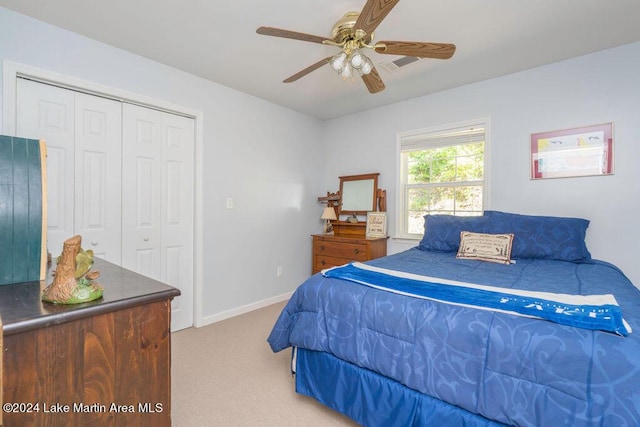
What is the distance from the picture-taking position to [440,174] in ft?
11.1

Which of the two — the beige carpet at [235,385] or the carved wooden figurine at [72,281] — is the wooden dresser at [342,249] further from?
the carved wooden figurine at [72,281]

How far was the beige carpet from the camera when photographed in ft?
5.53

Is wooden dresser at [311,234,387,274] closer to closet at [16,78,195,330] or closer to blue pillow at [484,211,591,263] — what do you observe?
blue pillow at [484,211,591,263]

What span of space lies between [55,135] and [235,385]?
2198 millimetres

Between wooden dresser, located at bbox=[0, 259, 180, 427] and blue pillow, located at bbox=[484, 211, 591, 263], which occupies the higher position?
blue pillow, located at bbox=[484, 211, 591, 263]

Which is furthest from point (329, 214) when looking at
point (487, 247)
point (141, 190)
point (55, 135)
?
point (55, 135)

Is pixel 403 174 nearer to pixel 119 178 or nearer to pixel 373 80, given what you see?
pixel 373 80

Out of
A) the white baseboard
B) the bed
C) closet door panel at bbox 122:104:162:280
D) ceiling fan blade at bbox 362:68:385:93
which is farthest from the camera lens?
the white baseboard

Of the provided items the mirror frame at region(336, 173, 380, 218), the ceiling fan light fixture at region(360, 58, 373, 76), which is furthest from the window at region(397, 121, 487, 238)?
the ceiling fan light fixture at region(360, 58, 373, 76)

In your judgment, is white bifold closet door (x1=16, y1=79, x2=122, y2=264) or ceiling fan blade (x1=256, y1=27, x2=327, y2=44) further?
white bifold closet door (x1=16, y1=79, x2=122, y2=264)

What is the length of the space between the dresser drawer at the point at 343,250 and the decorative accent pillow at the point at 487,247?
44.4 inches

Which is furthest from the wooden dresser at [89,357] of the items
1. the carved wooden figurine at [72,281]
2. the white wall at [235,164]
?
the white wall at [235,164]

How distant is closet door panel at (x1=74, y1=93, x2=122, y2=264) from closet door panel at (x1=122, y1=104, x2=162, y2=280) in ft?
0.18

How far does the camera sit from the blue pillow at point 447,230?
2693 millimetres
